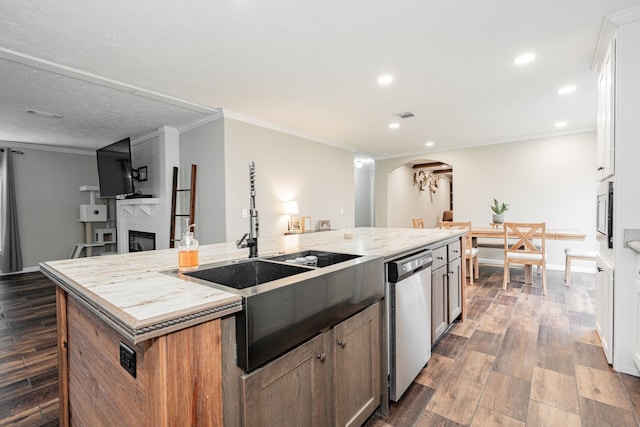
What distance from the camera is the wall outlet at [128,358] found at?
2.74 ft

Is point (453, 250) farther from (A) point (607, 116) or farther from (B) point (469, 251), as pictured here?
(B) point (469, 251)

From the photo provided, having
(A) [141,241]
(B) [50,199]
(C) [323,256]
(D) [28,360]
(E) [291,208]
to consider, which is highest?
(B) [50,199]

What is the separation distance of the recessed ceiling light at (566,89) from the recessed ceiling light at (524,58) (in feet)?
3.27

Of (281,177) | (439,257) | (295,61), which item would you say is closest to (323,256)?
(439,257)

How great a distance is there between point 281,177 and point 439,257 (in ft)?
9.85

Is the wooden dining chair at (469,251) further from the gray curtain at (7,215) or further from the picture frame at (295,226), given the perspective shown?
the gray curtain at (7,215)

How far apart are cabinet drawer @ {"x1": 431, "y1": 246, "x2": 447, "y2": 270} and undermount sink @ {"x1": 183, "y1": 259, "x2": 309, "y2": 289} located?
4.15 ft

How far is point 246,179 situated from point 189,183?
3.45 ft

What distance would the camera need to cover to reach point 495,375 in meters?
2.06

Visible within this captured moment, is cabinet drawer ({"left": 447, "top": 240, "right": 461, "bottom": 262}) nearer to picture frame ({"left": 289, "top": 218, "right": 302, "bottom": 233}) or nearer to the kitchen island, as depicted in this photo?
the kitchen island

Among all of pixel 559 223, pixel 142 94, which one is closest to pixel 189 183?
pixel 142 94

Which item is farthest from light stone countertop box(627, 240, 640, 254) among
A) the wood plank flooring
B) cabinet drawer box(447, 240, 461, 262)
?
cabinet drawer box(447, 240, 461, 262)

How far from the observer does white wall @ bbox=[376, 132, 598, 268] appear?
5.17 metres

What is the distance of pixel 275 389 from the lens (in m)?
1.00
